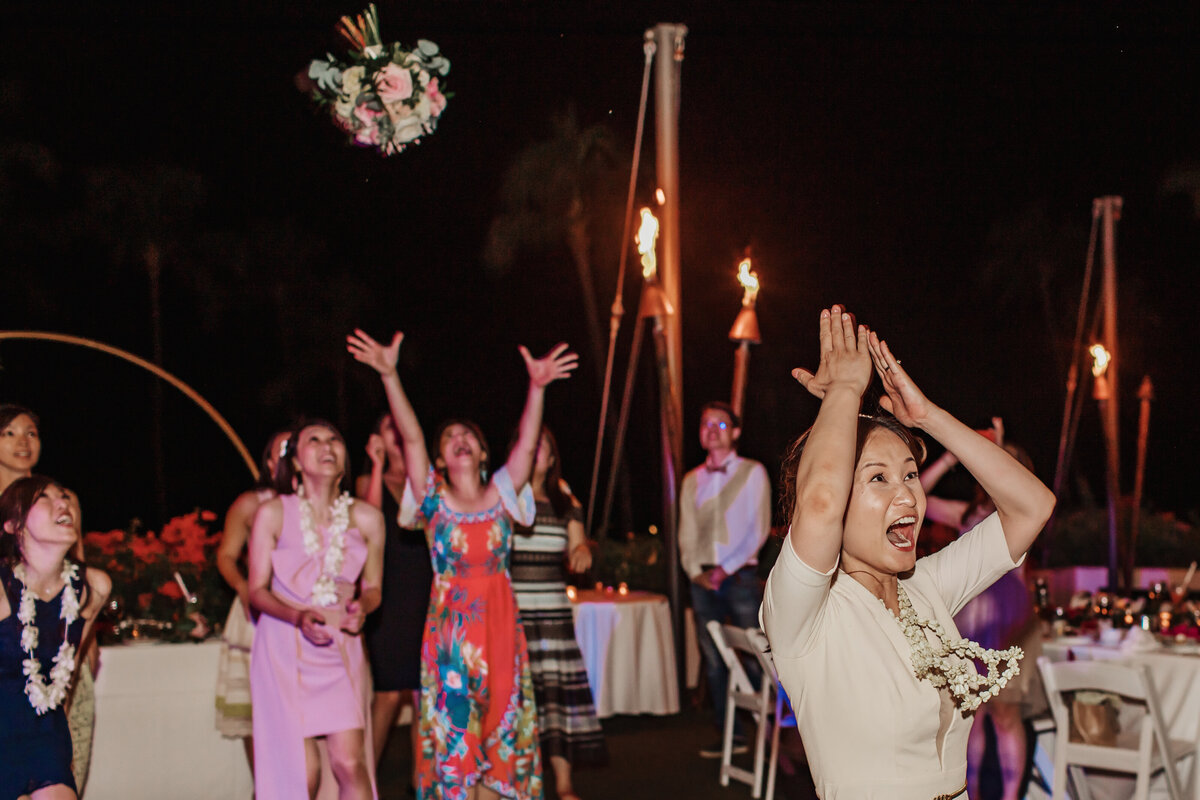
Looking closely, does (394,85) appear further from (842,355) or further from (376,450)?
(842,355)

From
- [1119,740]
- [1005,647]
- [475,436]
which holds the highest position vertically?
[475,436]

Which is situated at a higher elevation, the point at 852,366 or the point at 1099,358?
the point at 1099,358

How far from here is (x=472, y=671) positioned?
4.34m

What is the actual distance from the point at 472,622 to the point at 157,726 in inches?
71.9

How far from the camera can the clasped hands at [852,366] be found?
169 centimetres

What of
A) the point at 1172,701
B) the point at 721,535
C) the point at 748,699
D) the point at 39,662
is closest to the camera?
the point at 39,662

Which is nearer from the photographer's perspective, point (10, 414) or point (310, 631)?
point (310, 631)

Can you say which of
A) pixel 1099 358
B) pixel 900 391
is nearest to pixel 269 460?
pixel 900 391

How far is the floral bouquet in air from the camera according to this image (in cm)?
466

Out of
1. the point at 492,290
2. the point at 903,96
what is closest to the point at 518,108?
the point at 492,290

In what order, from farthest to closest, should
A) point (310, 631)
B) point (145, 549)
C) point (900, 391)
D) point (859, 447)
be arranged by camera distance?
1. point (145, 549)
2. point (310, 631)
3. point (900, 391)
4. point (859, 447)

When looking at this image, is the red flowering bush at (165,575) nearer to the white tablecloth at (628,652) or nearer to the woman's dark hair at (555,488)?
the woman's dark hair at (555,488)

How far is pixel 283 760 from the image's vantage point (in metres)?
4.11

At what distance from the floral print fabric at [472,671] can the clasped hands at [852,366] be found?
2.70 metres
